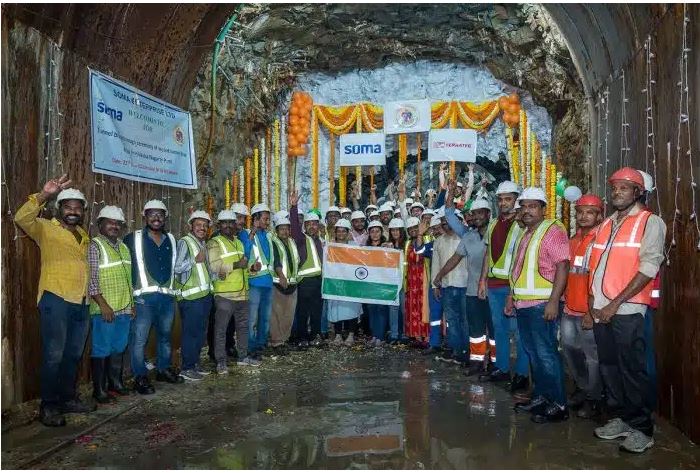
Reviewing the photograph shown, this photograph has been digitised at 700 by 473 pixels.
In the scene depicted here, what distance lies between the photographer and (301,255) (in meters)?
8.88

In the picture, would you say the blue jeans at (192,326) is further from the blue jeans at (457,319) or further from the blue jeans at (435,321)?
the blue jeans at (435,321)

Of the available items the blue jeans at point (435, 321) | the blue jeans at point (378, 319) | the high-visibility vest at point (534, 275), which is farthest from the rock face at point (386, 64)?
the high-visibility vest at point (534, 275)

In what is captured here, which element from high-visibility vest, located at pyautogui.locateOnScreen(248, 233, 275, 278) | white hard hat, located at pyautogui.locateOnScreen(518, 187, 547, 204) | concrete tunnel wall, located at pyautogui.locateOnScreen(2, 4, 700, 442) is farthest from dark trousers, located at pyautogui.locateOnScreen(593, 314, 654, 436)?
high-visibility vest, located at pyautogui.locateOnScreen(248, 233, 275, 278)

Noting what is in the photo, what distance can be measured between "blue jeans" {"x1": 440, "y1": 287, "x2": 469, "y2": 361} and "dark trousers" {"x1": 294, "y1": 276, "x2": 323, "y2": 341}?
1.94 m

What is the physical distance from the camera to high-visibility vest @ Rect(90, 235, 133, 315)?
5.70 metres

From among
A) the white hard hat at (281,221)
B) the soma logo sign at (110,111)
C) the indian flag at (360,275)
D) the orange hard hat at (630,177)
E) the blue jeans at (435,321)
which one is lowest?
the blue jeans at (435,321)

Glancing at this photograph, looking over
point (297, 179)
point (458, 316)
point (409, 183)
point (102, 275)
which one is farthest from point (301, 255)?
point (409, 183)

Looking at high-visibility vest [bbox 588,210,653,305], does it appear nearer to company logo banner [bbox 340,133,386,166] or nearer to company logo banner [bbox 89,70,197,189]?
company logo banner [bbox 89,70,197,189]

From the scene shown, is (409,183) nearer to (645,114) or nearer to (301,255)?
(301,255)

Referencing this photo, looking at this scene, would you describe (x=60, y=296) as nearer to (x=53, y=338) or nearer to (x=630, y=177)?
(x=53, y=338)

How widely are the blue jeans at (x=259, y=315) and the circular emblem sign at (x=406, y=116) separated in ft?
25.4

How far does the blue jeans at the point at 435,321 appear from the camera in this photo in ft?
27.9

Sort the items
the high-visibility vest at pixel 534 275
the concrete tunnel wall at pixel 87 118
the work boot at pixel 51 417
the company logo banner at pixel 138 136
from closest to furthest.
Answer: the concrete tunnel wall at pixel 87 118
the work boot at pixel 51 417
the high-visibility vest at pixel 534 275
the company logo banner at pixel 138 136

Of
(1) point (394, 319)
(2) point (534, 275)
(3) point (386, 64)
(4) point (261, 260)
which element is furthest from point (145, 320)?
(3) point (386, 64)
